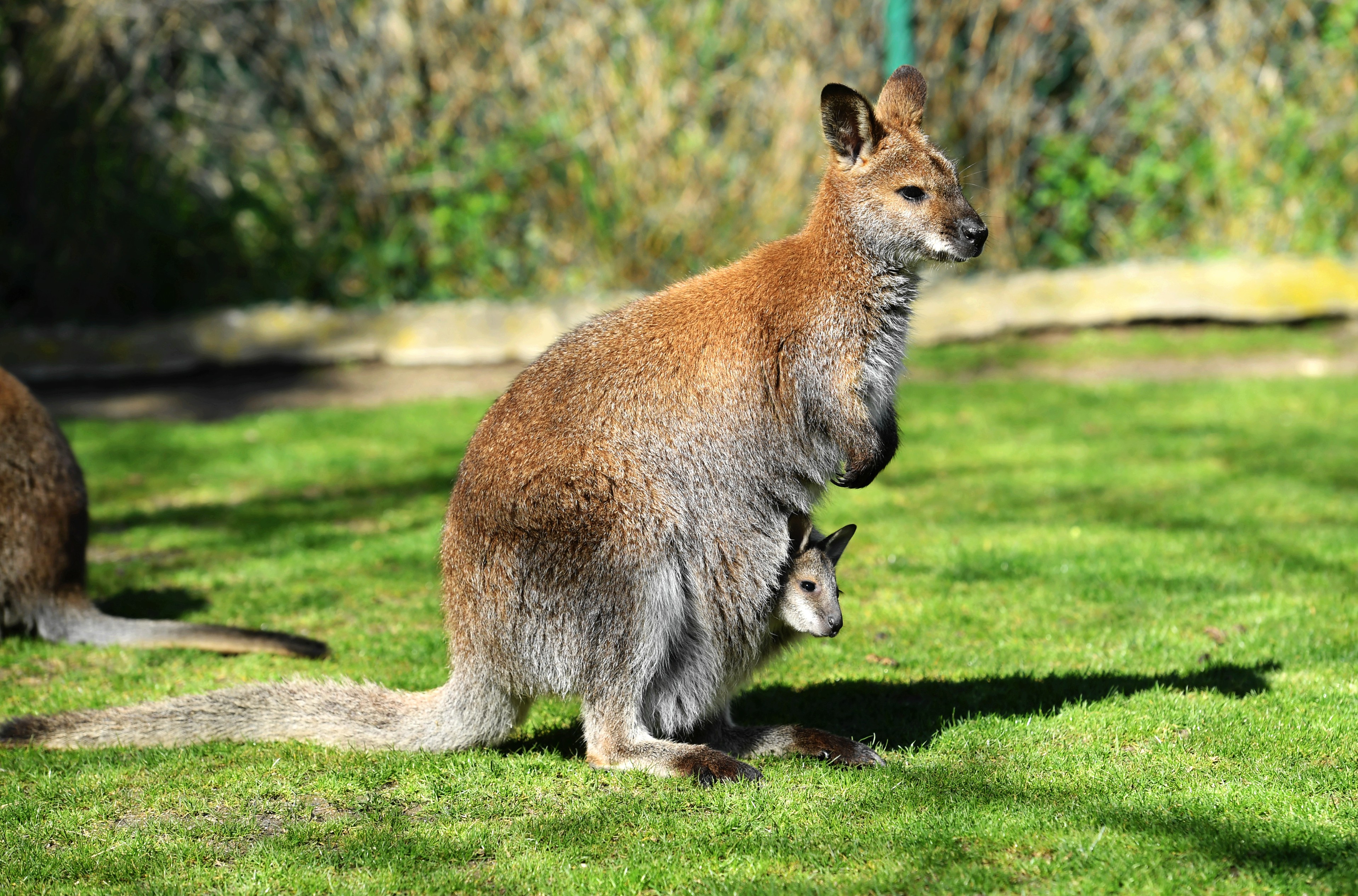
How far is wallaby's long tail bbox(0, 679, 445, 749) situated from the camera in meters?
4.29

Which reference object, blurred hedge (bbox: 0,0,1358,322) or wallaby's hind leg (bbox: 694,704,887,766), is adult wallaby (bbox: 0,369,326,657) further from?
blurred hedge (bbox: 0,0,1358,322)

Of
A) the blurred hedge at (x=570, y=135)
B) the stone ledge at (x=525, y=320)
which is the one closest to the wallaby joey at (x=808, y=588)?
the stone ledge at (x=525, y=320)

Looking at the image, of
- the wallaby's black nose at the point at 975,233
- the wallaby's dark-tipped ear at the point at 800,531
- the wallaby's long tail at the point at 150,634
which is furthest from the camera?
the wallaby's long tail at the point at 150,634

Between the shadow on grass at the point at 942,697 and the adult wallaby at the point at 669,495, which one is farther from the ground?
the adult wallaby at the point at 669,495

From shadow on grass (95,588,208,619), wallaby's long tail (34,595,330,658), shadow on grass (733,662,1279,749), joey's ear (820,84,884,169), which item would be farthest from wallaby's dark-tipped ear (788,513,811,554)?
shadow on grass (95,588,208,619)

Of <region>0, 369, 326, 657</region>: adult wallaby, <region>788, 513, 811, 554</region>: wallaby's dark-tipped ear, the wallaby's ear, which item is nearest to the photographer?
<region>788, 513, 811, 554</region>: wallaby's dark-tipped ear

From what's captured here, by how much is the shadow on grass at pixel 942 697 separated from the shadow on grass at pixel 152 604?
2687mm

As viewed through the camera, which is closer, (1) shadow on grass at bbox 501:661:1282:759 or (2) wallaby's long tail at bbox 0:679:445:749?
(2) wallaby's long tail at bbox 0:679:445:749

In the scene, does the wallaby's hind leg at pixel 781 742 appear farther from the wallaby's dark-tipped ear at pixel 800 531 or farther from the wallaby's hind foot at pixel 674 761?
the wallaby's dark-tipped ear at pixel 800 531

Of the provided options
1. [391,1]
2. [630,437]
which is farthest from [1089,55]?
[630,437]

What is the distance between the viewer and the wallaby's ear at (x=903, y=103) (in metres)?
4.43

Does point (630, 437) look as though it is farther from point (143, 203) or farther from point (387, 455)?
point (143, 203)

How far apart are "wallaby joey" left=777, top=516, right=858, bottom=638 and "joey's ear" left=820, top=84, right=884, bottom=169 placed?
1.19 metres

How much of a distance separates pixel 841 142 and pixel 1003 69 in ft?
22.6
